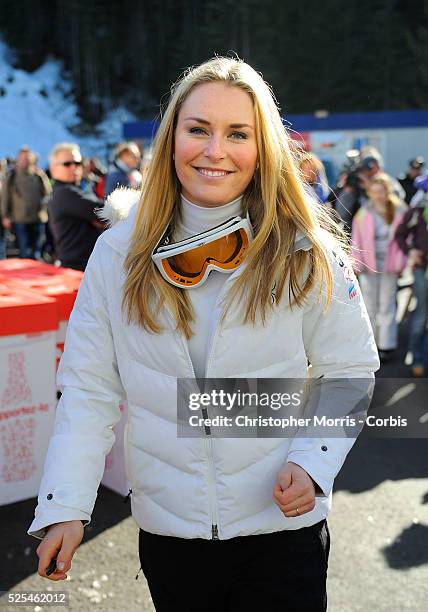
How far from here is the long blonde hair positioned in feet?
5.12

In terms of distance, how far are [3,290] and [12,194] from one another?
7.76m

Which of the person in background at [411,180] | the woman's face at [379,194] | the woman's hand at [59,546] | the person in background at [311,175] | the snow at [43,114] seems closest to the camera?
the woman's hand at [59,546]

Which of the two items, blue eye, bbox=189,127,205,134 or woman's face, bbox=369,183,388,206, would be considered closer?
blue eye, bbox=189,127,205,134

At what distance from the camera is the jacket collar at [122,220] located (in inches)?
63.2

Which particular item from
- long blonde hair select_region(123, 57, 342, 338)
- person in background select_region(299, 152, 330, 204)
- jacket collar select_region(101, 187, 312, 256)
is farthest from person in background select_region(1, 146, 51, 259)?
long blonde hair select_region(123, 57, 342, 338)

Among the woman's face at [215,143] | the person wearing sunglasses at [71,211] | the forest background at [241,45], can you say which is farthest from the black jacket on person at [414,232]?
the forest background at [241,45]

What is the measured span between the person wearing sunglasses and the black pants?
391cm

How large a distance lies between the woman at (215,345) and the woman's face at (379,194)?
4.81m

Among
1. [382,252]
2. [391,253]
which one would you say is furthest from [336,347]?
[382,252]

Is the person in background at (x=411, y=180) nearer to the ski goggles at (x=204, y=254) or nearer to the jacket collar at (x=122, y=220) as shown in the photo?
the jacket collar at (x=122, y=220)

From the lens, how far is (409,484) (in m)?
3.98

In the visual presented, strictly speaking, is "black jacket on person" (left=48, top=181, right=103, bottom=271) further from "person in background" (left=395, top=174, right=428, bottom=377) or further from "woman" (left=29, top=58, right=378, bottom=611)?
"woman" (left=29, top=58, right=378, bottom=611)

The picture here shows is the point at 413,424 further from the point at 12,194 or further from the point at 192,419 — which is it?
the point at 12,194

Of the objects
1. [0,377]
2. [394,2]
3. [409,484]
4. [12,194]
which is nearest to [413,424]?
[409,484]
